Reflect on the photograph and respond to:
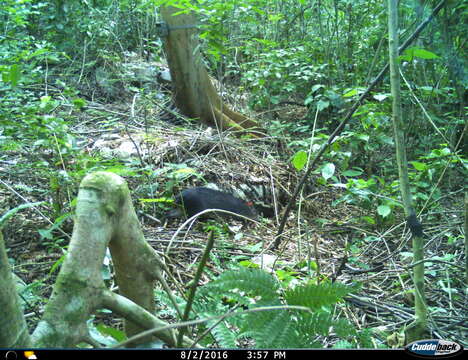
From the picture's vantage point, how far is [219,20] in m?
3.77

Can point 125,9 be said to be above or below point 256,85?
above

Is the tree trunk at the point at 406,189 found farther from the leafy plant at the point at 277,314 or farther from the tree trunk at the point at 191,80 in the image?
the tree trunk at the point at 191,80

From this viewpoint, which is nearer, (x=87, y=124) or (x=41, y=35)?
(x=87, y=124)

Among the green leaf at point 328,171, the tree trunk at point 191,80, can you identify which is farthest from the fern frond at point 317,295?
the tree trunk at point 191,80

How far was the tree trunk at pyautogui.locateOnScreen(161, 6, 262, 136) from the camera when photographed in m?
4.51

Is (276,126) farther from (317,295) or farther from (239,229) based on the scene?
(317,295)

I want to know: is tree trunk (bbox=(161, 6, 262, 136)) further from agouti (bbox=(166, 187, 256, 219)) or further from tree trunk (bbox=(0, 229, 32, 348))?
tree trunk (bbox=(0, 229, 32, 348))

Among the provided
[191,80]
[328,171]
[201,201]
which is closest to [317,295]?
[328,171]

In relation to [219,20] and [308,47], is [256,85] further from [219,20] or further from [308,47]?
[219,20]

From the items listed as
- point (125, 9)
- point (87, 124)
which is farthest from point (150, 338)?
point (125, 9)

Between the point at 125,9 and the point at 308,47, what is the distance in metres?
2.82

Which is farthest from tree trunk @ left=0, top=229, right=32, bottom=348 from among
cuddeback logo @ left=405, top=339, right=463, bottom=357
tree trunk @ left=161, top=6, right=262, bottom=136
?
tree trunk @ left=161, top=6, right=262, bottom=136

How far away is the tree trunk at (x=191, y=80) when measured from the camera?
451cm

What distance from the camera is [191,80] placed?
4.66m
